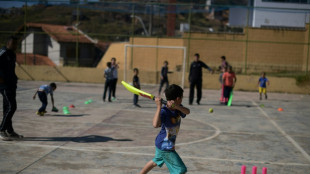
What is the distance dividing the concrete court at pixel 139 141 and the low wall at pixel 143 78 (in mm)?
7927

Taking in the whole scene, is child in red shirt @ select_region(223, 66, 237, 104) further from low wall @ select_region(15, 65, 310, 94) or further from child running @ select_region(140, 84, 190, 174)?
child running @ select_region(140, 84, 190, 174)

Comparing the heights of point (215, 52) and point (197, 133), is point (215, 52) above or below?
above

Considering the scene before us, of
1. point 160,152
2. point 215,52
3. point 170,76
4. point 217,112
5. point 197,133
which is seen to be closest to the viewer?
point 160,152

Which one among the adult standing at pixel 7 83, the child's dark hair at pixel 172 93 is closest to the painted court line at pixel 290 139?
the child's dark hair at pixel 172 93

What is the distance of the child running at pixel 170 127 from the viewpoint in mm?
4781

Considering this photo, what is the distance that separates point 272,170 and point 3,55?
570cm

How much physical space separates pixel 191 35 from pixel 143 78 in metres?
8.63

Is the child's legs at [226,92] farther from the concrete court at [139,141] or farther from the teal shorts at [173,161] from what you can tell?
the teal shorts at [173,161]

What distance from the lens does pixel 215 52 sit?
29797 millimetres

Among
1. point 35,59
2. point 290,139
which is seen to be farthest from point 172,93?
point 35,59

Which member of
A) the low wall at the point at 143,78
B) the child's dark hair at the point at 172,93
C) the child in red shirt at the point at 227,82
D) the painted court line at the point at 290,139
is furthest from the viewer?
the low wall at the point at 143,78

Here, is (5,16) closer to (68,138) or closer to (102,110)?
(102,110)

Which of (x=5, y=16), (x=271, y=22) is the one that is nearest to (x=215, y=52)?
(x=271, y=22)

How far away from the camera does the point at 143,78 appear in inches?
925
